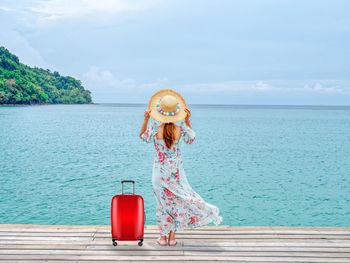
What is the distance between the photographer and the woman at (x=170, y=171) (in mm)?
3631

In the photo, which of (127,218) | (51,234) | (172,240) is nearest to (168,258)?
(172,240)

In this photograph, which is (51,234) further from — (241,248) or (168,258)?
(241,248)

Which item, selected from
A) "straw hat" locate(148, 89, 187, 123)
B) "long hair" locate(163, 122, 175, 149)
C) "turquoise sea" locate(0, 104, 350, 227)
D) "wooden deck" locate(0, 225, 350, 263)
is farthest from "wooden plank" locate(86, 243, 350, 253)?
"turquoise sea" locate(0, 104, 350, 227)

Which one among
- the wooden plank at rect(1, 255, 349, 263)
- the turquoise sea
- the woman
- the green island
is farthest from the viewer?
the green island

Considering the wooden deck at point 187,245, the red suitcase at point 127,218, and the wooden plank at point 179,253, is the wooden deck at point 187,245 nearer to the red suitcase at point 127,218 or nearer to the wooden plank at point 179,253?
the wooden plank at point 179,253

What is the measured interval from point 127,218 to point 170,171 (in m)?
0.70

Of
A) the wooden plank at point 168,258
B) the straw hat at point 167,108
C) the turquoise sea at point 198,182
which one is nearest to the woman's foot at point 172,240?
the wooden plank at point 168,258

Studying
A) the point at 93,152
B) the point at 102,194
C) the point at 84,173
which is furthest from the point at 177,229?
the point at 93,152

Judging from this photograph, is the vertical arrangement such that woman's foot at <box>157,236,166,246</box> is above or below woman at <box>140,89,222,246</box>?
below

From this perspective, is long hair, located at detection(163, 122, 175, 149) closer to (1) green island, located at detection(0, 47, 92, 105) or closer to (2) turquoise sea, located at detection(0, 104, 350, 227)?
(2) turquoise sea, located at detection(0, 104, 350, 227)

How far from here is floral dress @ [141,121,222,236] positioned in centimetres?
369

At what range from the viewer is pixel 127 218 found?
146 inches

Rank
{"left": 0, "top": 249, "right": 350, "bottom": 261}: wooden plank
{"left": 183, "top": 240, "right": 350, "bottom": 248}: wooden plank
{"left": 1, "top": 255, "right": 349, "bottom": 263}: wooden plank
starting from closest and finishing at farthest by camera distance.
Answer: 1. {"left": 1, "top": 255, "right": 349, "bottom": 263}: wooden plank
2. {"left": 0, "top": 249, "right": 350, "bottom": 261}: wooden plank
3. {"left": 183, "top": 240, "right": 350, "bottom": 248}: wooden plank

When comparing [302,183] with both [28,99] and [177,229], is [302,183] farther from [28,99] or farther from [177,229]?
[28,99]
